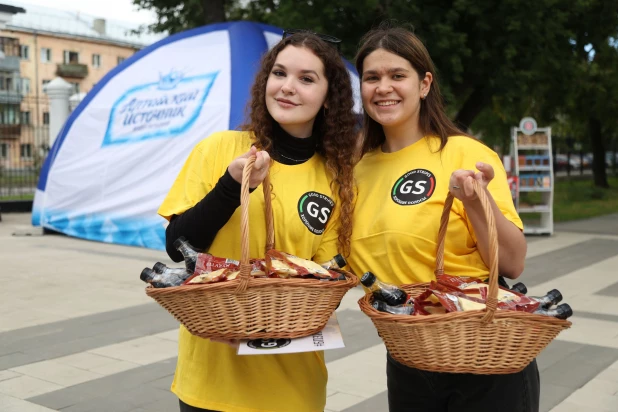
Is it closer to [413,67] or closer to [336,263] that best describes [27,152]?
[413,67]

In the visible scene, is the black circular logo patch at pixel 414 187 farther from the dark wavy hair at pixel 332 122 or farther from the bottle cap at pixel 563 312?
the bottle cap at pixel 563 312

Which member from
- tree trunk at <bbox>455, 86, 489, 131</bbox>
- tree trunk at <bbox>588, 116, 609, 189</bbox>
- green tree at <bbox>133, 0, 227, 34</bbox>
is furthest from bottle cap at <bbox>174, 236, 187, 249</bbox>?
tree trunk at <bbox>588, 116, 609, 189</bbox>

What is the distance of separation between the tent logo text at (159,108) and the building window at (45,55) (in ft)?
141

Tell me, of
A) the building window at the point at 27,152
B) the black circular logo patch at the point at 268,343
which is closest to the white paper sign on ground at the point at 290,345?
the black circular logo patch at the point at 268,343

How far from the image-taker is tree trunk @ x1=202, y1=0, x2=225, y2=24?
13742 millimetres

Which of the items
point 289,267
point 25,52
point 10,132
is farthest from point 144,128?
point 25,52

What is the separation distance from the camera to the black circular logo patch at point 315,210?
239cm

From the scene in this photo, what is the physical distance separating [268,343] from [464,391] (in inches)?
25.0

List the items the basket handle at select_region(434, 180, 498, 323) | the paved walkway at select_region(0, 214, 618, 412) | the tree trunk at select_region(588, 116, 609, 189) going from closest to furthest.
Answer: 1. the basket handle at select_region(434, 180, 498, 323)
2. the paved walkway at select_region(0, 214, 618, 412)
3. the tree trunk at select_region(588, 116, 609, 189)

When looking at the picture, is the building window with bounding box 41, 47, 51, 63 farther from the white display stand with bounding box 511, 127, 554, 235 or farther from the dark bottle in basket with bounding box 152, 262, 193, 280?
the dark bottle in basket with bounding box 152, 262, 193, 280

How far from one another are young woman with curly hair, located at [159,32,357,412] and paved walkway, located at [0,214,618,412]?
2012mm

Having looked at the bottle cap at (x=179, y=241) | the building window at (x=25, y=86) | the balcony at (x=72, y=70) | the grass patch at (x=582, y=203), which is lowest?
the grass patch at (x=582, y=203)

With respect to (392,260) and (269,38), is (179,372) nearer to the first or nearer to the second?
(392,260)

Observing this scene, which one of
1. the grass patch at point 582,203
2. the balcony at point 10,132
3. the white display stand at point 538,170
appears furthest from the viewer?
the balcony at point 10,132
